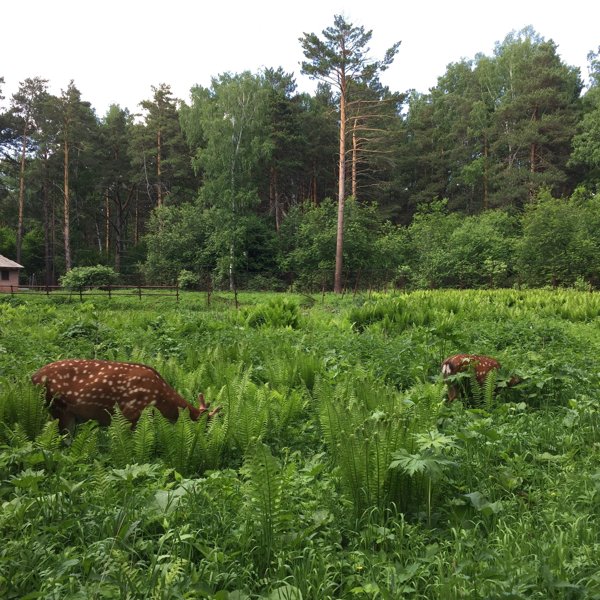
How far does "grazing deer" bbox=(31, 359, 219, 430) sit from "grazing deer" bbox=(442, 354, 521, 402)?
9.59 feet

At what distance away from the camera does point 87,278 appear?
89.6ft

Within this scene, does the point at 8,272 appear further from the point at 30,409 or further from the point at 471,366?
the point at 471,366

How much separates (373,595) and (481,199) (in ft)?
149

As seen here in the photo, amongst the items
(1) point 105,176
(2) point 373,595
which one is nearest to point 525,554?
(2) point 373,595

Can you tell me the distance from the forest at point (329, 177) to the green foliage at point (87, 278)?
534 cm

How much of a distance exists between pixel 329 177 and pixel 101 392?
4159 centimetres

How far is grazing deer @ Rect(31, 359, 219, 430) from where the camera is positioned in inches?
159

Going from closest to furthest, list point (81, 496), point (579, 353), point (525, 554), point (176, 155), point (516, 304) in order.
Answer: point (525, 554) → point (81, 496) → point (579, 353) → point (516, 304) → point (176, 155)

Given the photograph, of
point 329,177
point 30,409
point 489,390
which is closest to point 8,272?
point 329,177

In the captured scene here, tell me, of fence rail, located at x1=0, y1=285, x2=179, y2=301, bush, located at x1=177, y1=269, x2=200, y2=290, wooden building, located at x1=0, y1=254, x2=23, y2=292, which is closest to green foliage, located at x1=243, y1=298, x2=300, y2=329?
fence rail, located at x1=0, y1=285, x2=179, y2=301

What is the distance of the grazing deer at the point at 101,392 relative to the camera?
404 cm

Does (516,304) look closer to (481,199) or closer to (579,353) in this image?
(579,353)

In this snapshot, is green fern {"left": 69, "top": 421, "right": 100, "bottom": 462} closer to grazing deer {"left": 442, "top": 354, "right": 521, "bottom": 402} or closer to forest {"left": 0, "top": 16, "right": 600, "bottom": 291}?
grazing deer {"left": 442, "top": 354, "right": 521, "bottom": 402}

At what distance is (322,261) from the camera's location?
3244 centimetres
